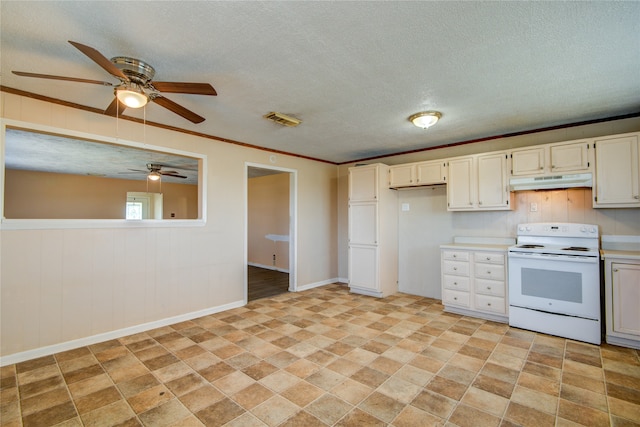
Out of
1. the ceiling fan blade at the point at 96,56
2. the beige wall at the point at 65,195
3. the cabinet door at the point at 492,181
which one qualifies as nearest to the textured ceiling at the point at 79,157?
the beige wall at the point at 65,195

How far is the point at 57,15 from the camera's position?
5.69 feet

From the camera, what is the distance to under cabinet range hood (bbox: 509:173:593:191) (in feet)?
10.9

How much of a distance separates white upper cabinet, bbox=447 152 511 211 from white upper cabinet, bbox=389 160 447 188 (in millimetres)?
159

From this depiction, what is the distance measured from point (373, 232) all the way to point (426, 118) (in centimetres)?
211

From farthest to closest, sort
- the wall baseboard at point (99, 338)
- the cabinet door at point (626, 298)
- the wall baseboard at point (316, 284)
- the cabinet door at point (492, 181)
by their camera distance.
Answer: the wall baseboard at point (316, 284)
the cabinet door at point (492, 181)
the cabinet door at point (626, 298)
the wall baseboard at point (99, 338)

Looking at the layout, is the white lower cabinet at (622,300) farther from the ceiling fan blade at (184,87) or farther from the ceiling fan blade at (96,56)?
the ceiling fan blade at (96,56)

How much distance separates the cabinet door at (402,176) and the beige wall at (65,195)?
23.3 feet

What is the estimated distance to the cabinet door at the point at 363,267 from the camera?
4.82 m

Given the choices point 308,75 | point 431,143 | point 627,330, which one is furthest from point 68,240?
point 627,330

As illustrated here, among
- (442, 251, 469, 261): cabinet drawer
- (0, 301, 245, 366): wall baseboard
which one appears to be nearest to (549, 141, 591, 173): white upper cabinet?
(442, 251, 469, 261): cabinet drawer

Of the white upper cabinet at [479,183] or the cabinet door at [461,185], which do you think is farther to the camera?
the cabinet door at [461,185]

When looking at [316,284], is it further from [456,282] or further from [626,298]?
[626,298]

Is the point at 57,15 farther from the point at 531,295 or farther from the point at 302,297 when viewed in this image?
the point at 531,295

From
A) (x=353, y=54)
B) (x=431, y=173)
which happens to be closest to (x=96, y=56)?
(x=353, y=54)
